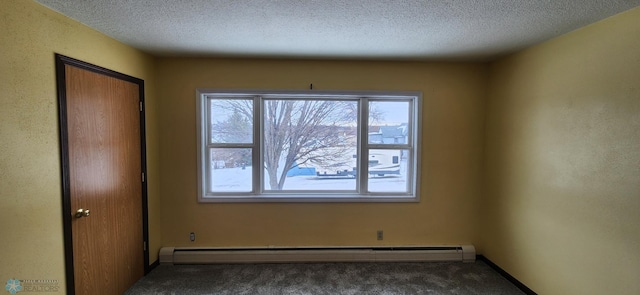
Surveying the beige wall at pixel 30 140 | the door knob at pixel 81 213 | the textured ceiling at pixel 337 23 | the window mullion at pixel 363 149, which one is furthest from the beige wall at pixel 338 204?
the beige wall at pixel 30 140

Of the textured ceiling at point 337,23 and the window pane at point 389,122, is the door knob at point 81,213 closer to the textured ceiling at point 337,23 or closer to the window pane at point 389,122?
the textured ceiling at point 337,23

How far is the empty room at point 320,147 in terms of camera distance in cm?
160

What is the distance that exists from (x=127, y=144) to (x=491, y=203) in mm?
3841

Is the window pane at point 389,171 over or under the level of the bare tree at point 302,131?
under

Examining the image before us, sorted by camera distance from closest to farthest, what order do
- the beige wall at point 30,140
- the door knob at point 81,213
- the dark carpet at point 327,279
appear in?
the beige wall at point 30,140
the door knob at point 81,213
the dark carpet at point 327,279

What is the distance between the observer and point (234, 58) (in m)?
2.71

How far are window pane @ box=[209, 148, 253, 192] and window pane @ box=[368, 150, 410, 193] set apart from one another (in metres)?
1.46

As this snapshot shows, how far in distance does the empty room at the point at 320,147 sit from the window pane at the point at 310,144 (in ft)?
0.08

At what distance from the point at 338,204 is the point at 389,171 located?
2.41ft

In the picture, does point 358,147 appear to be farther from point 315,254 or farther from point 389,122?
point 315,254

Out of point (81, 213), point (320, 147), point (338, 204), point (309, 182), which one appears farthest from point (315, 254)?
point (81, 213)

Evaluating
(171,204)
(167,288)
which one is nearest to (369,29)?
(171,204)

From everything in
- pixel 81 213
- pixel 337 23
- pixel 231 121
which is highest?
pixel 337 23

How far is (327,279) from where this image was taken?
99.0 inches
